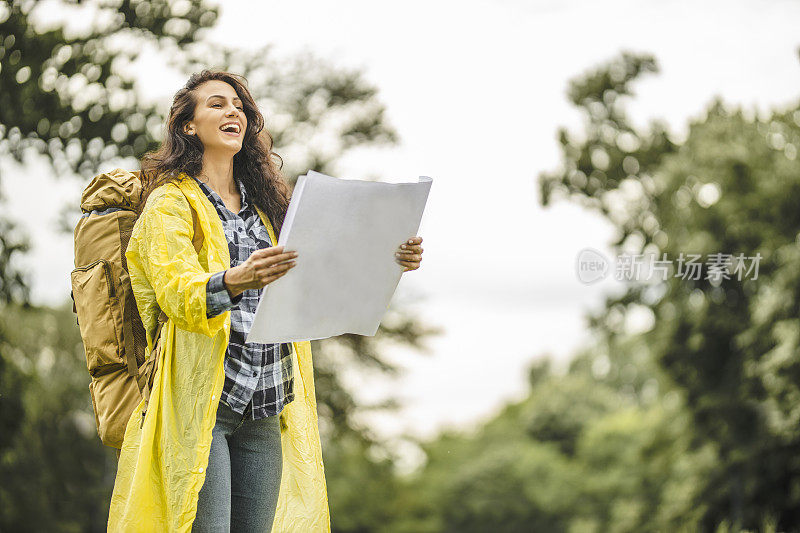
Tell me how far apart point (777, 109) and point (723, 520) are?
6287 millimetres

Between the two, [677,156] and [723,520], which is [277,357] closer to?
[677,156]

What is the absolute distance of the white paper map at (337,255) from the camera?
2.05 meters

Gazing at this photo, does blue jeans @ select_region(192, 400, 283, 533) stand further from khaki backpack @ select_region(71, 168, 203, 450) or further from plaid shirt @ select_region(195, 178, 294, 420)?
khaki backpack @ select_region(71, 168, 203, 450)

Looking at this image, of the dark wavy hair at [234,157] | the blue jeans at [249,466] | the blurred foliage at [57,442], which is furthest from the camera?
the blurred foliage at [57,442]

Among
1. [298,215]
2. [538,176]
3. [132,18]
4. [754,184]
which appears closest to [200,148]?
[298,215]

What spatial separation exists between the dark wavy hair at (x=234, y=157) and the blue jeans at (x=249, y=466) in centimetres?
52

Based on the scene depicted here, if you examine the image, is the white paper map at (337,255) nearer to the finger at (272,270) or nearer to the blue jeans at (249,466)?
the finger at (272,270)

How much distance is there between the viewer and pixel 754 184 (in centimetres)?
1342

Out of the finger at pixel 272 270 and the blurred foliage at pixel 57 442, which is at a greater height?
the finger at pixel 272 270

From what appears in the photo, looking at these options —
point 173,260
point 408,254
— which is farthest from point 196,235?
point 408,254

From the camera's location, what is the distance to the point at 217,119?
232 centimetres

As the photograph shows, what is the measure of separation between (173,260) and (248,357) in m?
0.32

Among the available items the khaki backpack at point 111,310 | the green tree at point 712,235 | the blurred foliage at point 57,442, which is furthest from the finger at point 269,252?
the blurred foliage at point 57,442

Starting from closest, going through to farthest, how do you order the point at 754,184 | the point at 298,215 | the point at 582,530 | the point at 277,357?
the point at 298,215 < the point at 277,357 < the point at 754,184 < the point at 582,530
